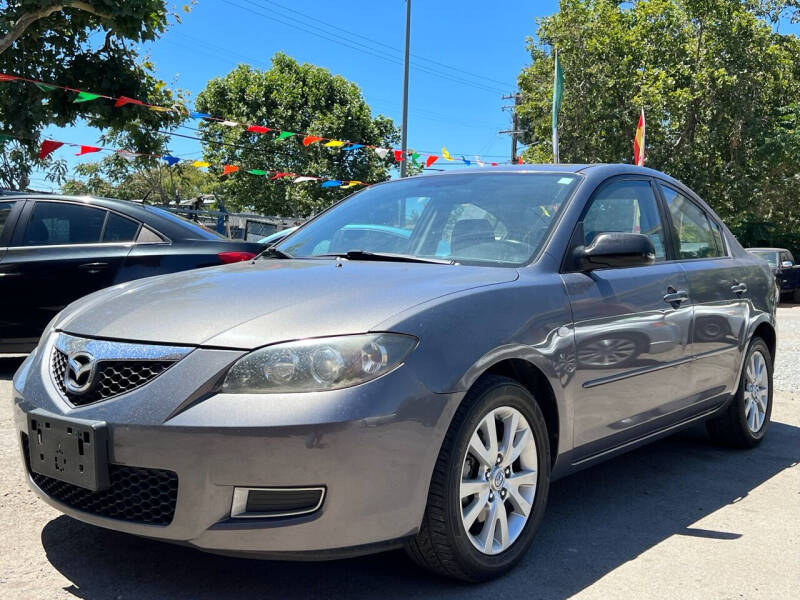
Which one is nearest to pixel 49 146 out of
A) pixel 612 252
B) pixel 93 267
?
pixel 93 267

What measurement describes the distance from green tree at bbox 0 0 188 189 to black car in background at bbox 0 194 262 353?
530cm

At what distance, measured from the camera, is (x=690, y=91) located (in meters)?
25.8

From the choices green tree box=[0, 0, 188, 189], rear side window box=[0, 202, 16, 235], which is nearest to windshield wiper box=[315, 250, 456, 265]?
rear side window box=[0, 202, 16, 235]

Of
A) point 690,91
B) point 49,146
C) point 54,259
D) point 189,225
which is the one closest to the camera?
point 54,259

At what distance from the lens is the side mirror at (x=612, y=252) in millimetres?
3375

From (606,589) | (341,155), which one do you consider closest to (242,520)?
(606,589)

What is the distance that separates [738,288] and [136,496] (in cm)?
362

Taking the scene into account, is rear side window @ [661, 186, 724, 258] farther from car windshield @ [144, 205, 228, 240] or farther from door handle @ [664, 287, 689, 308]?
car windshield @ [144, 205, 228, 240]

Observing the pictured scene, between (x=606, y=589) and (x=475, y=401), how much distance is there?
0.85 m

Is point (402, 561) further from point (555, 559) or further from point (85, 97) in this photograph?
point (85, 97)

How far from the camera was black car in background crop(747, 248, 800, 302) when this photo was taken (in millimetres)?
21062

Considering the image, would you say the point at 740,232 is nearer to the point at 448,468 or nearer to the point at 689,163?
the point at 689,163

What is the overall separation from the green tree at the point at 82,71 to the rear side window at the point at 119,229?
5.46m

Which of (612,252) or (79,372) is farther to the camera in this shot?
(612,252)
